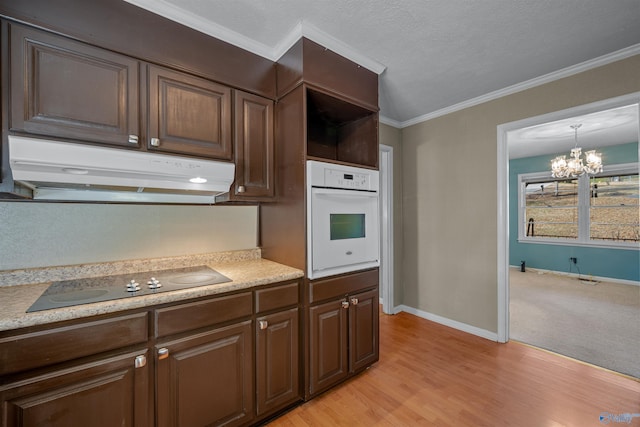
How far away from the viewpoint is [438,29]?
6.09ft

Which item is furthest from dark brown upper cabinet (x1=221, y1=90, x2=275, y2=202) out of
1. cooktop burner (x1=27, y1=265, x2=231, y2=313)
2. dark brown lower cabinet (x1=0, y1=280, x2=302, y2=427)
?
dark brown lower cabinet (x1=0, y1=280, x2=302, y2=427)

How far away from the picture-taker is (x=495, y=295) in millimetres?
→ 2709

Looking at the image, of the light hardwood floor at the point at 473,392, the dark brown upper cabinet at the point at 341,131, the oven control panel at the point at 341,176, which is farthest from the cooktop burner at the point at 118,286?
the dark brown upper cabinet at the point at 341,131

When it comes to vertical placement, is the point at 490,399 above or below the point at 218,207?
below

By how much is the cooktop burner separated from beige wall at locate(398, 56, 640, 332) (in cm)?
254

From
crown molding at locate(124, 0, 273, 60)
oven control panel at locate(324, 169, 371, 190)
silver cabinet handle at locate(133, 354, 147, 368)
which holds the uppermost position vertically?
crown molding at locate(124, 0, 273, 60)

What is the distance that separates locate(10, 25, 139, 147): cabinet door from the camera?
4.08ft

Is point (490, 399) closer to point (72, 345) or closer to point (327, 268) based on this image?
point (327, 268)

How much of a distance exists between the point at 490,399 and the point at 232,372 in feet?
5.84

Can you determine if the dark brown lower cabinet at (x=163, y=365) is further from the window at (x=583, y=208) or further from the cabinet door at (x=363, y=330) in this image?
the window at (x=583, y=208)

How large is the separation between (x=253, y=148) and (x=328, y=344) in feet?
4.99

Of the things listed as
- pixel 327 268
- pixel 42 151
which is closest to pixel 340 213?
pixel 327 268

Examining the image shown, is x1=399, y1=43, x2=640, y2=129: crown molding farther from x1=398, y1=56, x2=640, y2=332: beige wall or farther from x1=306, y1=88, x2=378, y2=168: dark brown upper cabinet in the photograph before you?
x1=306, y1=88, x2=378, y2=168: dark brown upper cabinet

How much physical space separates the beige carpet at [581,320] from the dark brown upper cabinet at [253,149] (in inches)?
118
